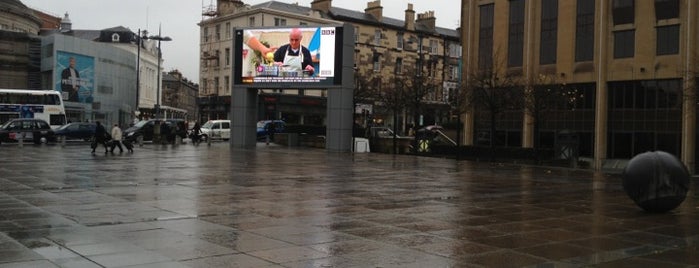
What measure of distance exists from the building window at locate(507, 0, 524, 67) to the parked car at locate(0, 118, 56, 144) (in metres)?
30.4

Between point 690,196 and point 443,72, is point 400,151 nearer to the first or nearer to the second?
point 690,196

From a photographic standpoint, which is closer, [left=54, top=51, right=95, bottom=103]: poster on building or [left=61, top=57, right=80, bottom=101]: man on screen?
[left=54, top=51, right=95, bottom=103]: poster on building

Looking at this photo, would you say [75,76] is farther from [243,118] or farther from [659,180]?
[659,180]

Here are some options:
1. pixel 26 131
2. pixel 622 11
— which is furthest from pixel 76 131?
pixel 622 11

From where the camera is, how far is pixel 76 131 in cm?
4219

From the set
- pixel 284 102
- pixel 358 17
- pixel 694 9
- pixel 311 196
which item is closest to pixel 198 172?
pixel 311 196

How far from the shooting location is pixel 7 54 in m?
61.9

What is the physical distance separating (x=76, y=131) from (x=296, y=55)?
656 inches

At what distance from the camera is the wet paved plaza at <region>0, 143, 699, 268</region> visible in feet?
24.8

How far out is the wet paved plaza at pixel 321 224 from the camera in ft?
24.8

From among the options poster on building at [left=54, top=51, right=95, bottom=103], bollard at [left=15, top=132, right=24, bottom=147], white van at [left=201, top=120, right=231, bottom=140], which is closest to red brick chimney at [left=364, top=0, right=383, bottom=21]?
poster on building at [left=54, top=51, right=95, bottom=103]

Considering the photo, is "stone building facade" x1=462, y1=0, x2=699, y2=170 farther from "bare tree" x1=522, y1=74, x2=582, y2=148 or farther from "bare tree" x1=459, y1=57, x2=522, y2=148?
"bare tree" x1=459, y1=57, x2=522, y2=148

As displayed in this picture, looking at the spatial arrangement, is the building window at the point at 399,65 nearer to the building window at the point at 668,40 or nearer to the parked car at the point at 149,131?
the parked car at the point at 149,131

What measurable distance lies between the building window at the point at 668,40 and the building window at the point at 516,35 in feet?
30.0
